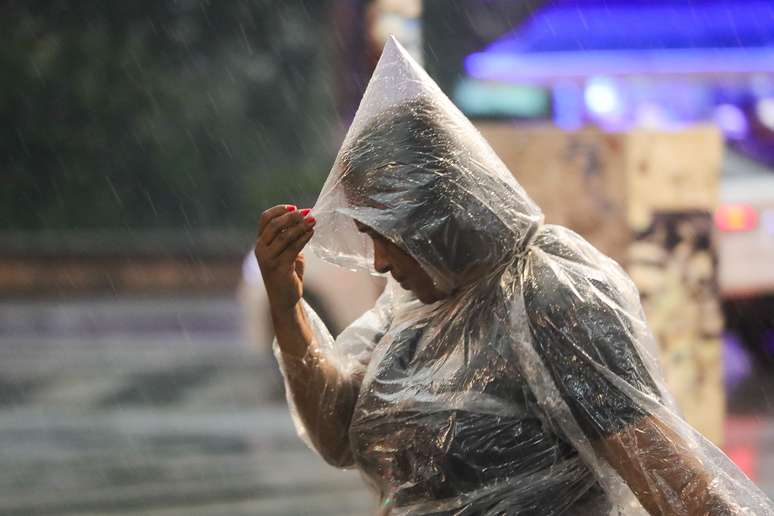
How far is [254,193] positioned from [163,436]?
1277 cm

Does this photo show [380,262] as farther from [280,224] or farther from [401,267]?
[280,224]

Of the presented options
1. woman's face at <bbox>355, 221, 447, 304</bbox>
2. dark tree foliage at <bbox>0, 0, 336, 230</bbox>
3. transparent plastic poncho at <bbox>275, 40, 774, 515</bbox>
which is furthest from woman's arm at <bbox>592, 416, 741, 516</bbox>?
dark tree foliage at <bbox>0, 0, 336, 230</bbox>

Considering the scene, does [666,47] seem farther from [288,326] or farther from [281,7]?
[281,7]

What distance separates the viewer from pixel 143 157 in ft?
65.3

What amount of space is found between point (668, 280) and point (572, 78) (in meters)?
4.96

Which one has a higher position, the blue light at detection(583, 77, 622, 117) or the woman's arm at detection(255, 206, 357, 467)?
the woman's arm at detection(255, 206, 357, 467)

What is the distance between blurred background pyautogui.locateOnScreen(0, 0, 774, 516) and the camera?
15.6ft

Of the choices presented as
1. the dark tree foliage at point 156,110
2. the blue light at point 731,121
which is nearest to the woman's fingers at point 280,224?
the blue light at point 731,121

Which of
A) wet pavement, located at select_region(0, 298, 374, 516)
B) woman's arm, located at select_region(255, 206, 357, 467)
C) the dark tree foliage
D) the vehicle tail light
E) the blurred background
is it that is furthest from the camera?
the dark tree foliage

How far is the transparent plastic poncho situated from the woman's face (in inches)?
1.1

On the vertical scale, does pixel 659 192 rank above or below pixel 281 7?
above

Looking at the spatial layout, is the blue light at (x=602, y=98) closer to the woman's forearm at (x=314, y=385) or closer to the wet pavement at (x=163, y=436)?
the wet pavement at (x=163, y=436)

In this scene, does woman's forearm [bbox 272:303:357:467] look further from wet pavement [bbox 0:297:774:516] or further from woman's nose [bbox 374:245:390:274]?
wet pavement [bbox 0:297:774:516]

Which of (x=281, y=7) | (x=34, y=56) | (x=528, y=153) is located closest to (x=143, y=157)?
(x=34, y=56)
